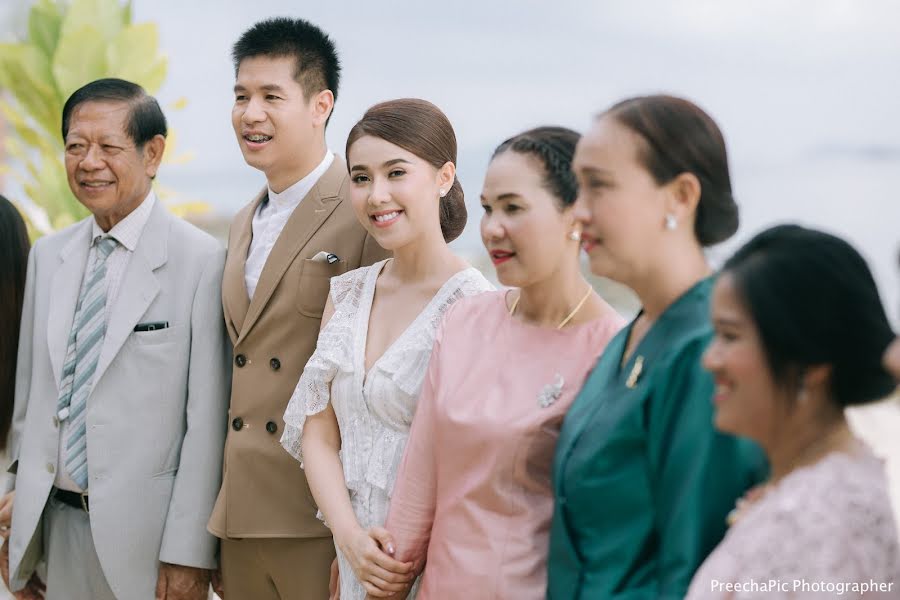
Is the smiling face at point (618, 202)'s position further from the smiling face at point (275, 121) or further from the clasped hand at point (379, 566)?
the smiling face at point (275, 121)

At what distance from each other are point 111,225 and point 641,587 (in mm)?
1873

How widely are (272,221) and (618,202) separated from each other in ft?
4.65

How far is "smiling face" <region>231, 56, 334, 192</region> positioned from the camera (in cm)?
296

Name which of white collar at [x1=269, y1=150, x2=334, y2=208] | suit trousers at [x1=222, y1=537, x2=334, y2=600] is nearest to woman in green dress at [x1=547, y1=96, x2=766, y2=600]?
suit trousers at [x1=222, y1=537, x2=334, y2=600]

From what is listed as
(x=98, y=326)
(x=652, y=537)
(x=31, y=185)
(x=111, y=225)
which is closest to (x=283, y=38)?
(x=111, y=225)

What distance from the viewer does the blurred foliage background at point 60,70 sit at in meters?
5.09

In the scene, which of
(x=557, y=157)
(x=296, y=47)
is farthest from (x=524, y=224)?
(x=296, y=47)

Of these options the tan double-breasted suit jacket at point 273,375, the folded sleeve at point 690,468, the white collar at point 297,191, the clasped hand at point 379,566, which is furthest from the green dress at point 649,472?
the white collar at point 297,191

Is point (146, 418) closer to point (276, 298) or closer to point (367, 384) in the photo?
point (276, 298)

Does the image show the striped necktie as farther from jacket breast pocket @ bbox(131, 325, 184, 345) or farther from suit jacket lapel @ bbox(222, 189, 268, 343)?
suit jacket lapel @ bbox(222, 189, 268, 343)

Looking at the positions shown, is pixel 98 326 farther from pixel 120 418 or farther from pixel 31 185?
pixel 31 185

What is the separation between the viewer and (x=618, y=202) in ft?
5.92

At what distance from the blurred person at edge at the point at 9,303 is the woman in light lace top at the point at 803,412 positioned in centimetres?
222

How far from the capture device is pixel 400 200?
100 inches
